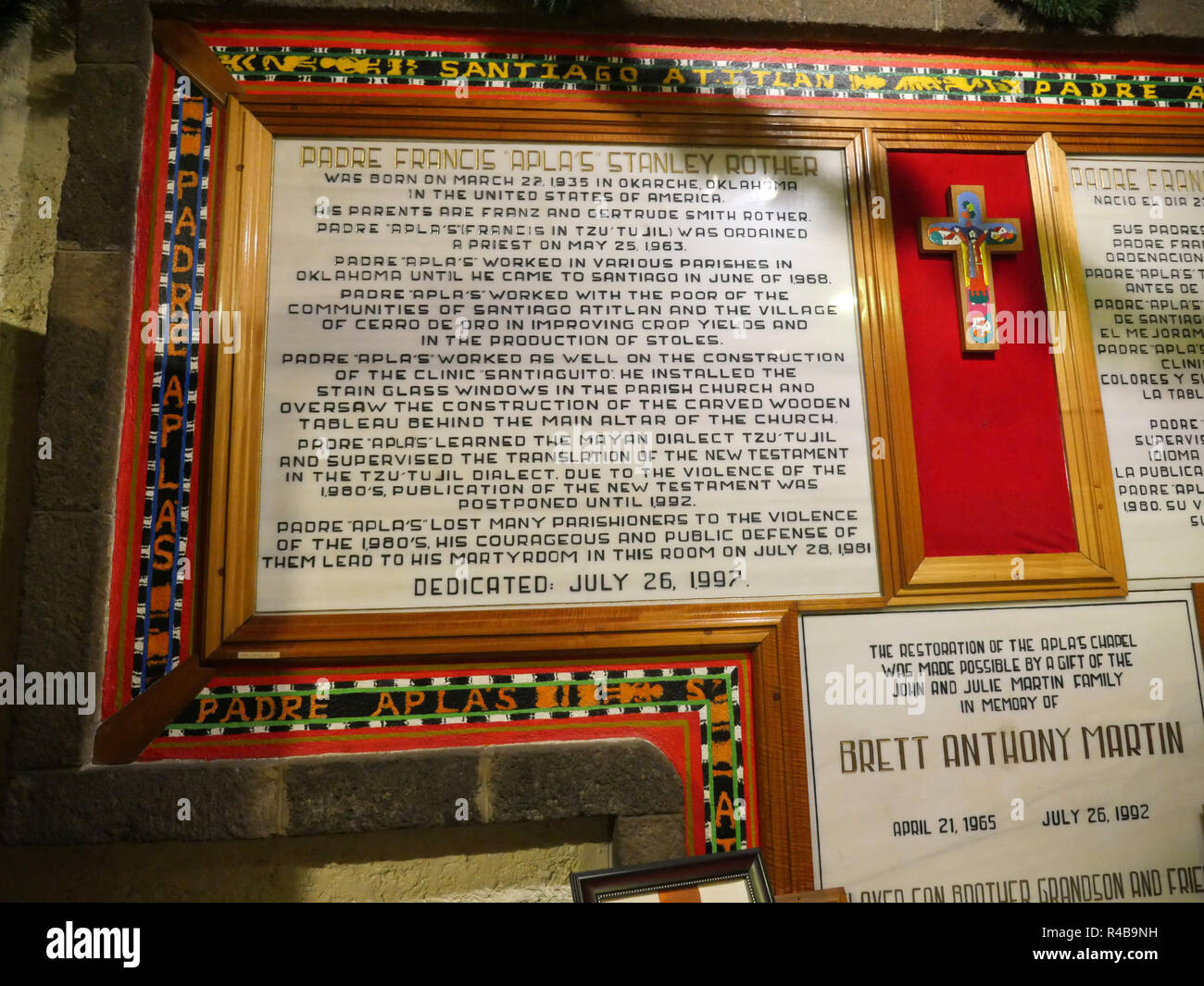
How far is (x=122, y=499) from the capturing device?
87.9 inches

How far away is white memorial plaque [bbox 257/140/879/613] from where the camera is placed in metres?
2.27

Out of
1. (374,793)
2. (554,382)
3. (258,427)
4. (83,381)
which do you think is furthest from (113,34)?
(374,793)

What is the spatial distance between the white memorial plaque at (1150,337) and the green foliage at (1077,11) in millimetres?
468

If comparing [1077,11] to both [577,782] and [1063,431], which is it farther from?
[577,782]

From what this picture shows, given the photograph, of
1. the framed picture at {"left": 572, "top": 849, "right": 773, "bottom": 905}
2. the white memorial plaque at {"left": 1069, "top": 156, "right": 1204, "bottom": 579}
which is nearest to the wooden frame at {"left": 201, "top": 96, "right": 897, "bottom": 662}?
the framed picture at {"left": 572, "top": 849, "right": 773, "bottom": 905}

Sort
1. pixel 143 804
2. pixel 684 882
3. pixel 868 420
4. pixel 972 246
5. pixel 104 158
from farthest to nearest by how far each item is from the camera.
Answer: pixel 972 246 < pixel 868 420 < pixel 104 158 < pixel 143 804 < pixel 684 882

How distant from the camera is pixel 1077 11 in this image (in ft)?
8.59

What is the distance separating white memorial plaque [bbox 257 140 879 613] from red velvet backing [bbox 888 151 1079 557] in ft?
0.77

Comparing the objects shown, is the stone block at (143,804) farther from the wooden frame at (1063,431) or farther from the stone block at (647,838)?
the wooden frame at (1063,431)

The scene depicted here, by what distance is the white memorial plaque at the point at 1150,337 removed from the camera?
246 cm

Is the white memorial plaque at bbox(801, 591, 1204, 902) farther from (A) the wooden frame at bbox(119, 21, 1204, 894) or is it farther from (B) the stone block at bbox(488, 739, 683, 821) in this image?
(B) the stone block at bbox(488, 739, 683, 821)

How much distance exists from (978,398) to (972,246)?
20.7 inches

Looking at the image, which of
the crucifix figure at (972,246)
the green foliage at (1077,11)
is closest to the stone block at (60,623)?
the crucifix figure at (972,246)
